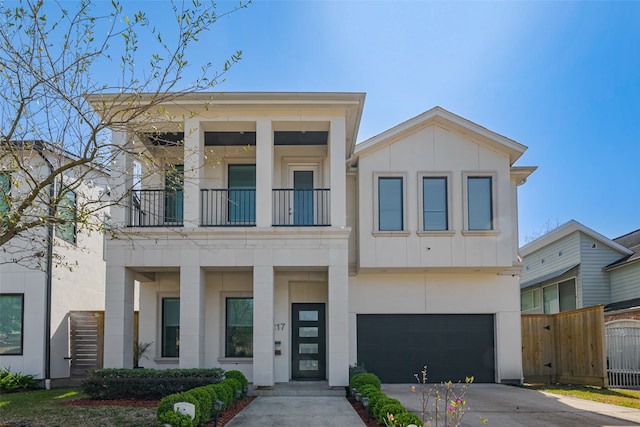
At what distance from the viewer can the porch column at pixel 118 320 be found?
43.2 ft

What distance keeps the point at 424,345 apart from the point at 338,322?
159 inches

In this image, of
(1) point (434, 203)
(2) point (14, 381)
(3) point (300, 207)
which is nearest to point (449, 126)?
(1) point (434, 203)

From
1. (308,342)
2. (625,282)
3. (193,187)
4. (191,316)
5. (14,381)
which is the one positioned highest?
(193,187)

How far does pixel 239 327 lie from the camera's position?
1512 centimetres

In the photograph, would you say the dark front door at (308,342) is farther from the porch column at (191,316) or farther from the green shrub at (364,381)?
the green shrub at (364,381)

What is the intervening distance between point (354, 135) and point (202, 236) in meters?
4.98

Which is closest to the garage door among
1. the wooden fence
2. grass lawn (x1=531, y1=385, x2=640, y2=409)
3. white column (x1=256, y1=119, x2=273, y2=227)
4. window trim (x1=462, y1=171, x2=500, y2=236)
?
the wooden fence

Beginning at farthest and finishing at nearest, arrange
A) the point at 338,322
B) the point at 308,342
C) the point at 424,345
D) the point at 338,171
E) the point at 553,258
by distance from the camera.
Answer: the point at 553,258 < the point at 424,345 < the point at 308,342 < the point at 338,171 < the point at 338,322

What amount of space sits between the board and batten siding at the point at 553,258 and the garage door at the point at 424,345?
6.46 m

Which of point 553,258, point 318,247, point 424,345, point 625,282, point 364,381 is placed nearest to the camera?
point 364,381

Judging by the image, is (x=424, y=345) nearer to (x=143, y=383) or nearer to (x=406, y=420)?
(x=143, y=383)

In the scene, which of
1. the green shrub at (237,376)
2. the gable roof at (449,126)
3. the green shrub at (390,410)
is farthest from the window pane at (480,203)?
the green shrub at (390,410)

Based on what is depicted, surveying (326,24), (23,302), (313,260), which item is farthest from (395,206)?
(23,302)

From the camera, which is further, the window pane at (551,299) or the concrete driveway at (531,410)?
the window pane at (551,299)
